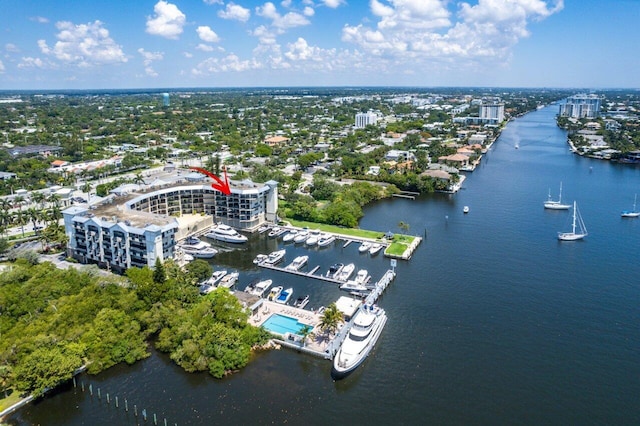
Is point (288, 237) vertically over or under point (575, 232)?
over

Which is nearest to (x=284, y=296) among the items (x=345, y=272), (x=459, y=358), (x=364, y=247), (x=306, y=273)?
(x=306, y=273)

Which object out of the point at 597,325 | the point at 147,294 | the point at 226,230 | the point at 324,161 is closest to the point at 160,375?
the point at 147,294

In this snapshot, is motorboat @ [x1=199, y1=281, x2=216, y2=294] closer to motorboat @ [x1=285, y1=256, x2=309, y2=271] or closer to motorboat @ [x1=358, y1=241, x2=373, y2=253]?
motorboat @ [x1=285, y1=256, x2=309, y2=271]

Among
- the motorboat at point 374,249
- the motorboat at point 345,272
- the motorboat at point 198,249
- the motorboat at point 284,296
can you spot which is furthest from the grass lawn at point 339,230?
the motorboat at point 284,296

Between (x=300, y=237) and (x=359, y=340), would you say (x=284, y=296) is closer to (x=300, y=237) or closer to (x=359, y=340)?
(x=359, y=340)

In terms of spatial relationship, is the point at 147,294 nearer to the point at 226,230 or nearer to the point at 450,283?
the point at 226,230
